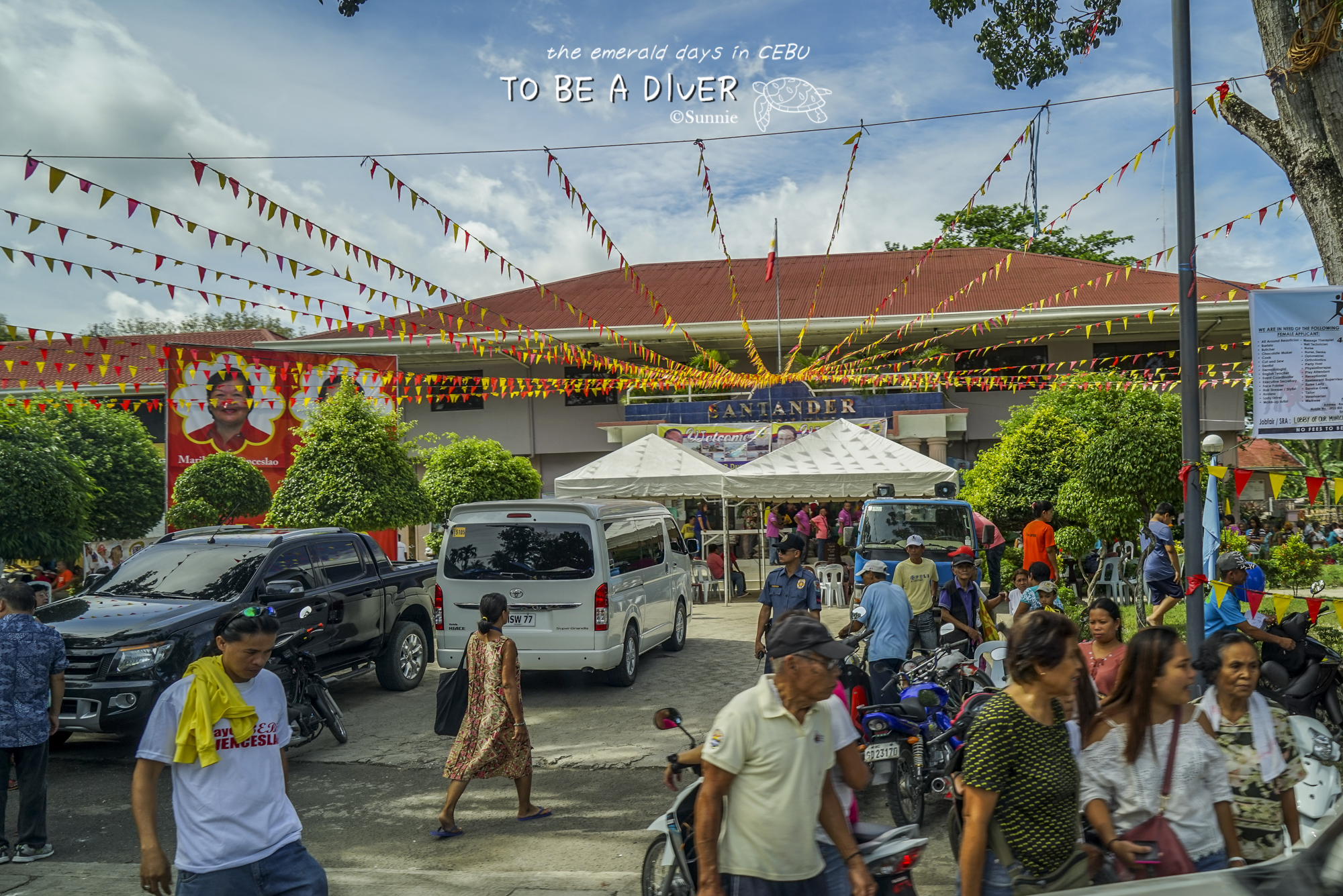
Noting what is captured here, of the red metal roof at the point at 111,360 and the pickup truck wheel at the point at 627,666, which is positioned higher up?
the red metal roof at the point at 111,360

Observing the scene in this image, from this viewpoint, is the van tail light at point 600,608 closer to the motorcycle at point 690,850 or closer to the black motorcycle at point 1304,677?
the motorcycle at point 690,850

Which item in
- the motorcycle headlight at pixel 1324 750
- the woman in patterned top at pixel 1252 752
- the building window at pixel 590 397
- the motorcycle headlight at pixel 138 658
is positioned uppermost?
the building window at pixel 590 397

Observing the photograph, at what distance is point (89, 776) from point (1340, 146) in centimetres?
1029

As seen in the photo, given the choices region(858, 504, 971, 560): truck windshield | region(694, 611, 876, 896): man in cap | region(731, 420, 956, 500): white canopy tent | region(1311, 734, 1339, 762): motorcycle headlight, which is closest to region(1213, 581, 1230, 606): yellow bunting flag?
region(1311, 734, 1339, 762): motorcycle headlight

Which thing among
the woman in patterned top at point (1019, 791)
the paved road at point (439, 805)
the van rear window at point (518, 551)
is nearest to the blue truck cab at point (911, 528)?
the paved road at point (439, 805)

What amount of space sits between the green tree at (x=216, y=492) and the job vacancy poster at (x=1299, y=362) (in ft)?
65.7

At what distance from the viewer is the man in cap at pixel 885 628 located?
770 cm

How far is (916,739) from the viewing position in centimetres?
621

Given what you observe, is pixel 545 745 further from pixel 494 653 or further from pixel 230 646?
pixel 230 646

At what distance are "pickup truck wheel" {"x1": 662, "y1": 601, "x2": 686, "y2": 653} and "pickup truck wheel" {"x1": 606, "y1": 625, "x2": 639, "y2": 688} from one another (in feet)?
6.08

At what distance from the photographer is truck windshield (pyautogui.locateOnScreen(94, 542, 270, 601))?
29.5 ft

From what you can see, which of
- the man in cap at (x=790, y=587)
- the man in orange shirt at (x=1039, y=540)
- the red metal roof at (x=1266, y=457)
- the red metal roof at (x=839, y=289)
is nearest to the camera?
the man in cap at (x=790, y=587)

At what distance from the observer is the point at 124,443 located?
82.1 feet

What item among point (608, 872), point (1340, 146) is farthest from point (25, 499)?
point (1340, 146)
